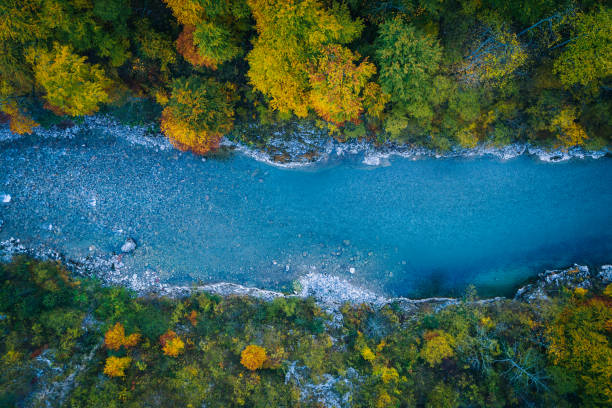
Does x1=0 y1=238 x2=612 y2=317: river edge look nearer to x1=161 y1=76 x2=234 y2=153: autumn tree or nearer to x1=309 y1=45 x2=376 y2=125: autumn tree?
x1=161 y1=76 x2=234 y2=153: autumn tree

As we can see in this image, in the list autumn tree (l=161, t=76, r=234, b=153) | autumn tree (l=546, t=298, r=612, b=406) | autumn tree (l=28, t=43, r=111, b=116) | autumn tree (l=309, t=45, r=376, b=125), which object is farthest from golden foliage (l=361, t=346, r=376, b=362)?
autumn tree (l=28, t=43, r=111, b=116)

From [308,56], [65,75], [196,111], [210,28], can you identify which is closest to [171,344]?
[196,111]

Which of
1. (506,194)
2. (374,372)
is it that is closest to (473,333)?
(374,372)

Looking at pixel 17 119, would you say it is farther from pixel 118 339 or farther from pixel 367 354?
pixel 367 354

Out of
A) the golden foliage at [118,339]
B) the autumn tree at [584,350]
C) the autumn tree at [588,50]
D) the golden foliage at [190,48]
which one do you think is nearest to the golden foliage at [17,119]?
the golden foliage at [190,48]

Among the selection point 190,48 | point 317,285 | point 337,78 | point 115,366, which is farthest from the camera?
point 317,285
